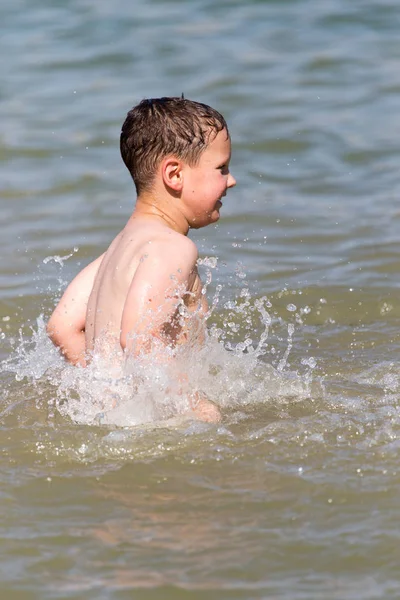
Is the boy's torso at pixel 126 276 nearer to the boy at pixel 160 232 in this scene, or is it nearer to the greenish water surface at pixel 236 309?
the boy at pixel 160 232

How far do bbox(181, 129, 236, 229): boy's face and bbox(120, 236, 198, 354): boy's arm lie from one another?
313 millimetres

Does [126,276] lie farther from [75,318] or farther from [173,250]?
[75,318]

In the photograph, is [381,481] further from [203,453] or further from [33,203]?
[33,203]

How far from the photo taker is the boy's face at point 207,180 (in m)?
3.92

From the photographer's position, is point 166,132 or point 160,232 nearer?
point 160,232

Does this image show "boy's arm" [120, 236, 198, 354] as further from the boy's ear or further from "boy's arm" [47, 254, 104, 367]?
"boy's arm" [47, 254, 104, 367]

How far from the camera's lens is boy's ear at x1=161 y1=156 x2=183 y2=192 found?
388 cm

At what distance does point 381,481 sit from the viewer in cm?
322

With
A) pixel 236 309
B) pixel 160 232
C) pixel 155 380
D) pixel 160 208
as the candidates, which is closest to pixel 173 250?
pixel 160 232

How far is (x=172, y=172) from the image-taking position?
3.90 metres

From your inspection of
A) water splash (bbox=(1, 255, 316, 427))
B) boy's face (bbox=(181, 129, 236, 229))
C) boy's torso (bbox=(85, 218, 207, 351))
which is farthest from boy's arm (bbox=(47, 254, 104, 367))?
boy's face (bbox=(181, 129, 236, 229))

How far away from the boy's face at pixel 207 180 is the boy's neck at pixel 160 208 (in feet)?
0.15

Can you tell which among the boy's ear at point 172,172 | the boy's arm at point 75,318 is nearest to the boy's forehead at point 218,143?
the boy's ear at point 172,172

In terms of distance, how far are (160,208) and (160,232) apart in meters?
0.23
